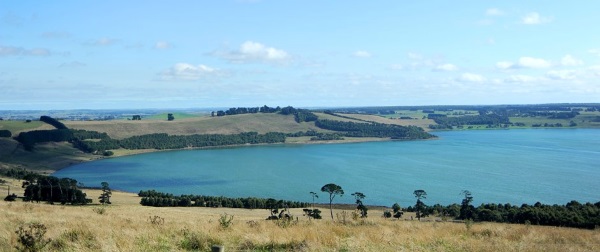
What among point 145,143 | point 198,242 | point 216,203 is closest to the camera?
point 198,242

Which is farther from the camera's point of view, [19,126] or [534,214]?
[19,126]

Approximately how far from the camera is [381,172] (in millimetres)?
113000

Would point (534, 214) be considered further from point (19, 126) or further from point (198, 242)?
point (19, 126)

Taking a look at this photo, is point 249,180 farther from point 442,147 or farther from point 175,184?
point 442,147

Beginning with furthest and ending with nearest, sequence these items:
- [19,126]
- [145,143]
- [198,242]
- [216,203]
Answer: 1. [145,143]
2. [19,126]
3. [216,203]
4. [198,242]

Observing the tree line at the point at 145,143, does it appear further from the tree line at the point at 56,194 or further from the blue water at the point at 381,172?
the tree line at the point at 56,194

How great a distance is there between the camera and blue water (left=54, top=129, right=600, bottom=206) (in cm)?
8600

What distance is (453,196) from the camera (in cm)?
8350

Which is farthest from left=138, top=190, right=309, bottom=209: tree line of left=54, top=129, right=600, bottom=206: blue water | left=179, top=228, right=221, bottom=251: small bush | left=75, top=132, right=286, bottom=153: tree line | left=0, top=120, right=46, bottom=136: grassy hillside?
left=0, top=120, right=46, bottom=136: grassy hillside

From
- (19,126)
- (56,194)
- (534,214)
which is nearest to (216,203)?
(56,194)

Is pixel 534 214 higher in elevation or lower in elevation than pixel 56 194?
higher

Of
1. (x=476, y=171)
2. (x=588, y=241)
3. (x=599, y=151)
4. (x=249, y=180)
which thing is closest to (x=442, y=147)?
(x=599, y=151)

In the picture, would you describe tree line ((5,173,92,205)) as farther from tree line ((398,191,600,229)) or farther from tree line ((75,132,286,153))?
tree line ((75,132,286,153))

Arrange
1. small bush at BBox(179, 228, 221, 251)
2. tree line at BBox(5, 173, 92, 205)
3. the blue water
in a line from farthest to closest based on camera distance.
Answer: the blue water
tree line at BBox(5, 173, 92, 205)
small bush at BBox(179, 228, 221, 251)
